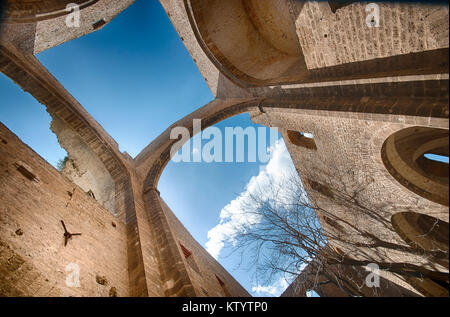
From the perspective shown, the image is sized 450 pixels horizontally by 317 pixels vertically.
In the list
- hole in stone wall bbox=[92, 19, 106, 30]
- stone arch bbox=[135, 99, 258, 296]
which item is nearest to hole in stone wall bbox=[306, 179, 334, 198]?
stone arch bbox=[135, 99, 258, 296]

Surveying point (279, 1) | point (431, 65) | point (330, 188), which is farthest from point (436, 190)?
point (279, 1)

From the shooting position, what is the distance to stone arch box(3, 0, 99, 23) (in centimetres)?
564

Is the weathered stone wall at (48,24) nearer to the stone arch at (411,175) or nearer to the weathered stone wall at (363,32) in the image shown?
the weathered stone wall at (363,32)

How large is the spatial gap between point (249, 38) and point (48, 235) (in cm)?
849

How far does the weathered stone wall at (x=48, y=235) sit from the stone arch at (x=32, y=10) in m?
4.03

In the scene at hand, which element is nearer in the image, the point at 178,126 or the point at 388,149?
the point at 388,149

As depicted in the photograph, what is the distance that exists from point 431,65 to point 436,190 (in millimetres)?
2689

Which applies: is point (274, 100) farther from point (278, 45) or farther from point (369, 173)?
point (278, 45)

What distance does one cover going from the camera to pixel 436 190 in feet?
14.8

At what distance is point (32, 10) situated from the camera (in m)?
6.00

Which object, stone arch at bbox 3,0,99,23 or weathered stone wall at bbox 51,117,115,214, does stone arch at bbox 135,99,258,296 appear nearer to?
weathered stone wall at bbox 51,117,115,214

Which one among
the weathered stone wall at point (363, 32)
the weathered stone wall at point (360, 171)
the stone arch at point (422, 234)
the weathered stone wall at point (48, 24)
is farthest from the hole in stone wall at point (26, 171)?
the stone arch at point (422, 234)

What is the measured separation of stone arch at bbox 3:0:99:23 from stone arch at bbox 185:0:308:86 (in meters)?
3.66

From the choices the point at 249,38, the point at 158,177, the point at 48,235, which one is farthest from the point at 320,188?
the point at 48,235
